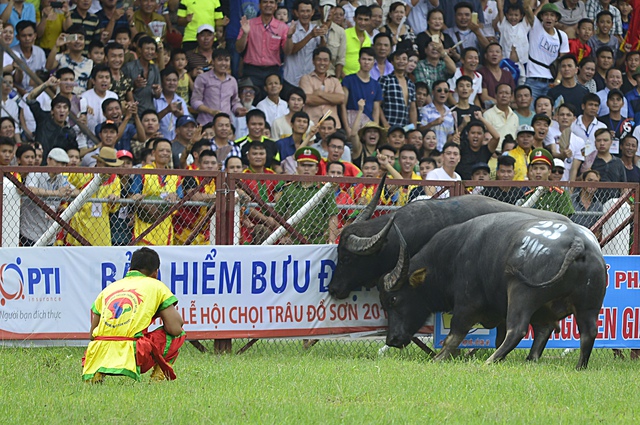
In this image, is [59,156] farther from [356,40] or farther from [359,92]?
[356,40]

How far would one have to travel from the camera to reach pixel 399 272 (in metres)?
12.6

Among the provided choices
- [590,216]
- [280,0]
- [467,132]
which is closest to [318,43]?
[280,0]

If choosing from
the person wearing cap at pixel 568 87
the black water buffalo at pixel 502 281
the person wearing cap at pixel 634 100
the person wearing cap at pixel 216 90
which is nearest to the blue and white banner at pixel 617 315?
the black water buffalo at pixel 502 281

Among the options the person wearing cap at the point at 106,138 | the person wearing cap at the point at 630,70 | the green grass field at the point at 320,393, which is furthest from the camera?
the person wearing cap at the point at 630,70

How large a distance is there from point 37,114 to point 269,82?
3.84m

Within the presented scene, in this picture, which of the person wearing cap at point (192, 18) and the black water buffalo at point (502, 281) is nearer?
the black water buffalo at point (502, 281)

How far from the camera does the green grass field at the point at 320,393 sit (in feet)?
26.7

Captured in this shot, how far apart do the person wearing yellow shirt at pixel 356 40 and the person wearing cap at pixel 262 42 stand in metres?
1.08

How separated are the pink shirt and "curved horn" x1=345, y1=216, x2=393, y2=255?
22.2 ft

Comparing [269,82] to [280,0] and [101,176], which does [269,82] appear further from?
[101,176]

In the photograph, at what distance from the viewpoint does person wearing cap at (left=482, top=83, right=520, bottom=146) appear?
19750mm

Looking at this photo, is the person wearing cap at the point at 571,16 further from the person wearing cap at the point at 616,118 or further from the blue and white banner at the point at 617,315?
the blue and white banner at the point at 617,315

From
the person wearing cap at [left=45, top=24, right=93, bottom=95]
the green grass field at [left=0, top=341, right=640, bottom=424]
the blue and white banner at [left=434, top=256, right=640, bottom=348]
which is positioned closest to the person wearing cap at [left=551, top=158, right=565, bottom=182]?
the blue and white banner at [left=434, top=256, right=640, bottom=348]

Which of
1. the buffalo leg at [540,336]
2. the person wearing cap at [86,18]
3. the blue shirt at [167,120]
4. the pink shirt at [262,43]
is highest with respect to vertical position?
the person wearing cap at [86,18]
